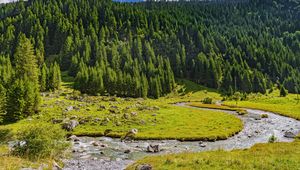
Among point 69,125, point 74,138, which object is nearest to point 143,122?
point 69,125

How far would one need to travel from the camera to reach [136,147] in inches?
1965

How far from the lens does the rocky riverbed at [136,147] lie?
127ft

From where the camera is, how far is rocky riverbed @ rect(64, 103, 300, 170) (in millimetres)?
38719

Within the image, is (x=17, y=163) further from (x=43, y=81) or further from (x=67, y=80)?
(x=67, y=80)

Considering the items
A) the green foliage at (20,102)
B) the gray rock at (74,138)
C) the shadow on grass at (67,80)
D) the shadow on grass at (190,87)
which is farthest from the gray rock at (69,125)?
the shadow on grass at (190,87)

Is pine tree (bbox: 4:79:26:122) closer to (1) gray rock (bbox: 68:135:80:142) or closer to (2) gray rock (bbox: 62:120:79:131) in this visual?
(2) gray rock (bbox: 62:120:79:131)

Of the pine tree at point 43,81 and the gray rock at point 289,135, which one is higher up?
the pine tree at point 43,81

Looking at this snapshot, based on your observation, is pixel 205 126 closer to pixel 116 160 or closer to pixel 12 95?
pixel 116 160

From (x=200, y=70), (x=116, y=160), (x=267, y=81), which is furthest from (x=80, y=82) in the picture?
(x=267, y=81)

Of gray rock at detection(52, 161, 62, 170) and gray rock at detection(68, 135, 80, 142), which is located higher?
gray rock at detection(52, 161, 62, 170)

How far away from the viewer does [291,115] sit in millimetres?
85375

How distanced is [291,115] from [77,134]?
209 ft

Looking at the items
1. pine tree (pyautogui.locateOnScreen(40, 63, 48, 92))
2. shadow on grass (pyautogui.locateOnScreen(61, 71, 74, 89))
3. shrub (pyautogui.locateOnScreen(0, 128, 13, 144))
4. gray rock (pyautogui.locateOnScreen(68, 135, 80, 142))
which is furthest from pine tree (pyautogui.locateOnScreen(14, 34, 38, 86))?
shadow on grass (pyautogui.locateOnScreen(61, 71, 74, 89))

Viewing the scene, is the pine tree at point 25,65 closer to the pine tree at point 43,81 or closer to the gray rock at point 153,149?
the pine tree at point 43,81
